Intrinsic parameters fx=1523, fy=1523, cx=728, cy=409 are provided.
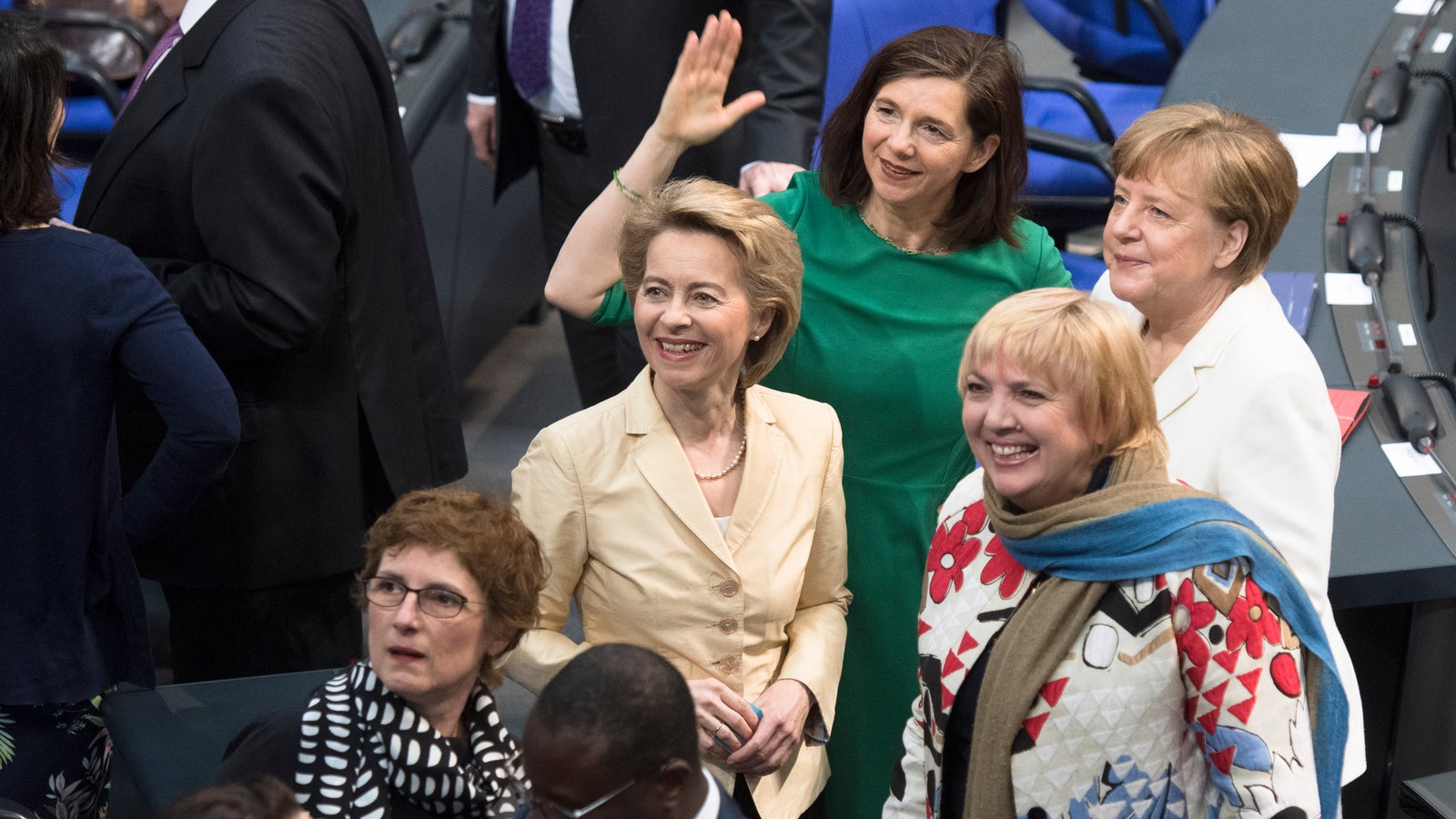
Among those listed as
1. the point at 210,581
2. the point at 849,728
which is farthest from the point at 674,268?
the point at 210,581

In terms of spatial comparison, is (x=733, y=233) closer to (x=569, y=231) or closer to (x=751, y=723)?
(x=751, y=723)

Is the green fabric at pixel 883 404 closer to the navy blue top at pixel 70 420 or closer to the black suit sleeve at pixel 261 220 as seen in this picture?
the black suit sleeve at pixel 261 220

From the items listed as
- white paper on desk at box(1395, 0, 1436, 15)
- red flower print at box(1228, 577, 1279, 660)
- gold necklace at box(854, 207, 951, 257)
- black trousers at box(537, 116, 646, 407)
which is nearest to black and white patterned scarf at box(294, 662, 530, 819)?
red flower print at box(1228, 577, 1279, 660)

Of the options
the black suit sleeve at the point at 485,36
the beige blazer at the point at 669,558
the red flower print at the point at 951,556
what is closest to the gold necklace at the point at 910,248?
the beige blazer at the point at 669,558

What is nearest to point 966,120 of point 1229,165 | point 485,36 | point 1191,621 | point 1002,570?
point 1229,165

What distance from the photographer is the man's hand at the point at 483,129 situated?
3.69 metres

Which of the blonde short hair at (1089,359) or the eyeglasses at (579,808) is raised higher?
the blonde short hair at (1089,359)

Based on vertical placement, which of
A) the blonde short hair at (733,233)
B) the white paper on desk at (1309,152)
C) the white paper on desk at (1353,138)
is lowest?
the white paper on desk at (1309,152)

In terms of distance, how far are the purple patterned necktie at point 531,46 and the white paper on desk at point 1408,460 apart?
191 cm

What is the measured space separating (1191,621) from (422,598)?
0.82 meters

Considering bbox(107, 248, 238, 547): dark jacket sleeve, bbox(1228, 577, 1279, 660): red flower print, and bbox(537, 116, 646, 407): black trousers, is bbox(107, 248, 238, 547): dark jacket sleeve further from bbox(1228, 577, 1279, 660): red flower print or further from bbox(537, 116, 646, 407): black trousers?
bbox(1228, 577, 1279, 660): red flower print

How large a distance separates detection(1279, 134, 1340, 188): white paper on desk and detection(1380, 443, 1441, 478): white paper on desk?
817mm

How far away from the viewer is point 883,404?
91.2 inches

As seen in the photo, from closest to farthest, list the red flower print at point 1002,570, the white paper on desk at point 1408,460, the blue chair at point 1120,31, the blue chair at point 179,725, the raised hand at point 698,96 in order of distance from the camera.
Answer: the red flower print at point 1002,570 < the blue chair at point 179,725 < the raised hand at point 698,96 < the white paper on desk at point 1408,460 < the blue chair at point 1120,31
